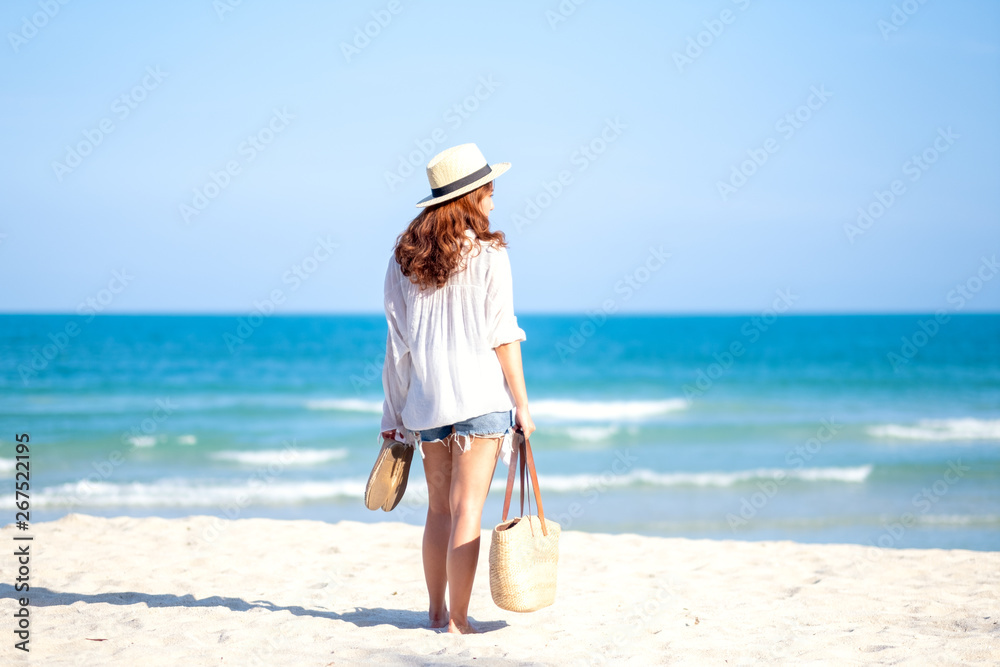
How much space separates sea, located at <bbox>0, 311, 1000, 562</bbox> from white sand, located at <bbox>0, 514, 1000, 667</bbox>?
3.09 ft

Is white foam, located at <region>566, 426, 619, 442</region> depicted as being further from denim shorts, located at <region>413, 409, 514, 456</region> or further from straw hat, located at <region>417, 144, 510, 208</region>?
straw hat, located at <region>417, 144, 510, 208</region>

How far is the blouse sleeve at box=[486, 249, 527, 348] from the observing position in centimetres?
287

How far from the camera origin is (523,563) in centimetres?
289

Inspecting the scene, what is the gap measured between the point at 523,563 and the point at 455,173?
150 cm

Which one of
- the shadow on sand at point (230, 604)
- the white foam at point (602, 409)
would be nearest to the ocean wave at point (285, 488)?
the shadow on sand at point (230, 604)

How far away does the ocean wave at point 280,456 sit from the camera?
1123 cm

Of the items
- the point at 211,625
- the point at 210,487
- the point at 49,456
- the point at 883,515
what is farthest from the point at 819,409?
the point at 211,625

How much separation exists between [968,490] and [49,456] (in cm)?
1234

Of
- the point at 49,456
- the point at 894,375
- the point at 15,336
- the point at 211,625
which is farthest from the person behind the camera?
the point at 15,336

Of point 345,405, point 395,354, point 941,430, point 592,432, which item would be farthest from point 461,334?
point 345,405

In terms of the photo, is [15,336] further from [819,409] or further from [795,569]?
[795,569]

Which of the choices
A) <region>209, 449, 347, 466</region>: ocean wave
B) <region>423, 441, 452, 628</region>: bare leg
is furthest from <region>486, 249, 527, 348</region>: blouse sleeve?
<region>209, 449, 347, 466</region>: ocean wave

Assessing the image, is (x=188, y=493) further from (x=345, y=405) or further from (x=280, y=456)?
(x=345, y=405)

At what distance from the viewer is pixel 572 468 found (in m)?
10.8
